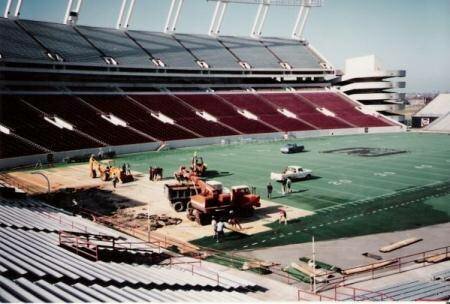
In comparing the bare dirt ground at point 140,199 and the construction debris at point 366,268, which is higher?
the bare dirt ground at point 140,199

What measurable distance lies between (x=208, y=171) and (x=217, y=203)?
52.3 ft

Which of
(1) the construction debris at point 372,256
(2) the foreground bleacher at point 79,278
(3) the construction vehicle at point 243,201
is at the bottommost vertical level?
(2) the foreground bleacher at point 79,278

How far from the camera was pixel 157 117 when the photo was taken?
223 ft

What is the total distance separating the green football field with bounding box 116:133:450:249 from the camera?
24281 millimetres

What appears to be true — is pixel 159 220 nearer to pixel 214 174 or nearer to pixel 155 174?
pixel 155 174

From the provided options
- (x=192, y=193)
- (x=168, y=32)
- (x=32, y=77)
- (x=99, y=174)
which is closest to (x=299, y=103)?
(x=168, y=32)

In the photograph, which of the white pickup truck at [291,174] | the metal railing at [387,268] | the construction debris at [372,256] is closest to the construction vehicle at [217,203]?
the construction debris at [372,256]

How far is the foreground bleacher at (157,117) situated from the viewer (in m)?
54.3

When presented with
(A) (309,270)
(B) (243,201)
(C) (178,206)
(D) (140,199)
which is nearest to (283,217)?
(B) (243,201)

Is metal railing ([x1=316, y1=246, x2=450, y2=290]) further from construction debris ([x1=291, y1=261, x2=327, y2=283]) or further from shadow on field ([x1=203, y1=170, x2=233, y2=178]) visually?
shadow on field ([x1=203, y1=170, x2=233, y2=178])

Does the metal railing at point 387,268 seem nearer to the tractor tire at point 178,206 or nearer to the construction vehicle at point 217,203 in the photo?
the construction vehicle at point 217,203

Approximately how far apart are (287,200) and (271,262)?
1154 cm

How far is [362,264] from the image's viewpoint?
19.1 m

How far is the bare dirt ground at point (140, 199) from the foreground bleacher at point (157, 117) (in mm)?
9375
